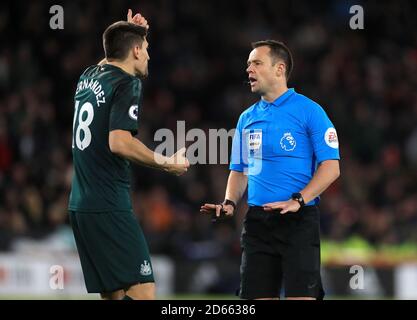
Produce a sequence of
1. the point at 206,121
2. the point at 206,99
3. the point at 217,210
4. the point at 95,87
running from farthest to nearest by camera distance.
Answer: the point at 206,99 < the point at 206,121 < the point at 217,210 < the point at 95,87

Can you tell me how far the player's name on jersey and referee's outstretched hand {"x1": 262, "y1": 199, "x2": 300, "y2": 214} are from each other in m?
1.23

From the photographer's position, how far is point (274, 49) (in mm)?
6879

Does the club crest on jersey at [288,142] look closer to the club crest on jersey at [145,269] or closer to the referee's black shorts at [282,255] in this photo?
the referee's black shorts at [282,255]

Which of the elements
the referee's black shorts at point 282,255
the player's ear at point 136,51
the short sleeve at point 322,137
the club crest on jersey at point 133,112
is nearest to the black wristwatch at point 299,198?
the referee's black shorts at point 282,255

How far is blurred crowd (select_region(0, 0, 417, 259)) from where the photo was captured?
563 inches

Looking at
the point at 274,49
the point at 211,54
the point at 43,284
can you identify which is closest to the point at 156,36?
the point at 211,54

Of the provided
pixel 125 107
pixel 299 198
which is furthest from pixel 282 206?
pixel 125 107

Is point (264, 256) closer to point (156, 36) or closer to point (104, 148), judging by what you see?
point (104, 148)

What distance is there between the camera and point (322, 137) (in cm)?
665

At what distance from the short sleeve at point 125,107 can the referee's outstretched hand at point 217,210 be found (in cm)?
72

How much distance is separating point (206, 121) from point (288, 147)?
9.91m

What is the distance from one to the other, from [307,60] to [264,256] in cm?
1136

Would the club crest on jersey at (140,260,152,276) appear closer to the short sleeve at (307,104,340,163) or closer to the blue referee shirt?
the blue referee shirt

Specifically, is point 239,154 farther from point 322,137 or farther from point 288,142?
point 322,137
